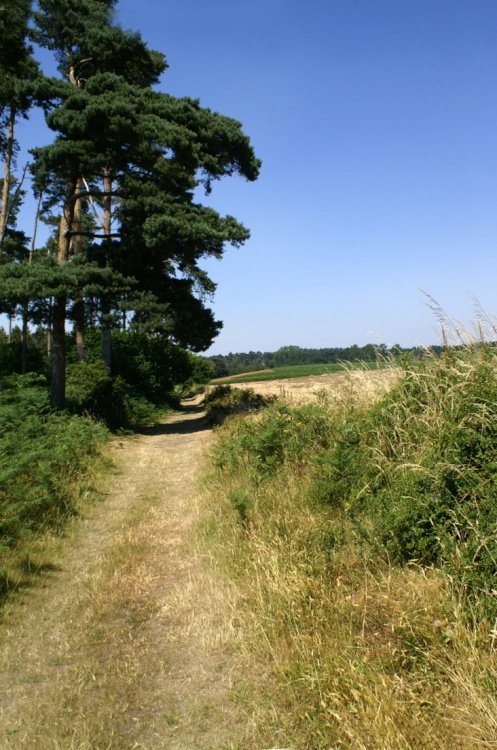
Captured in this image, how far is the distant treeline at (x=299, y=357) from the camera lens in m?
7.79

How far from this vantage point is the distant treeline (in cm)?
779

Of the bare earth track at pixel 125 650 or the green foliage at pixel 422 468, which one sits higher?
the green foliage at pixel 422 468

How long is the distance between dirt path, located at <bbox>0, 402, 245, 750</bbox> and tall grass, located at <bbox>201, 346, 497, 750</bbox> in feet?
0.94

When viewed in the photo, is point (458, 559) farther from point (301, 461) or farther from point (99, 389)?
point (99, 389)

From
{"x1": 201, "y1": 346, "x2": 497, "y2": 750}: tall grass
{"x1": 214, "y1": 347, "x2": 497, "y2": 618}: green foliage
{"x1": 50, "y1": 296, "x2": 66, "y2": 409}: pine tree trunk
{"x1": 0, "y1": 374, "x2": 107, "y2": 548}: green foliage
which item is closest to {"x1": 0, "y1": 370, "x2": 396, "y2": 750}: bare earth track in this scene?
{"x1": 201, "y1": 346, "x2": 497, "y2": 750}: tall grass

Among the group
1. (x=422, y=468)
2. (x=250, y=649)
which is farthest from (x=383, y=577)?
(x=250, y=649)

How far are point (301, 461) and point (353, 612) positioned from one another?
353 centimetres

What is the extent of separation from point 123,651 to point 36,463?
192 inches

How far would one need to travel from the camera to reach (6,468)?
267 inches

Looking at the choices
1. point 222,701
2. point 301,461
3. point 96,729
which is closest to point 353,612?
point 222,701

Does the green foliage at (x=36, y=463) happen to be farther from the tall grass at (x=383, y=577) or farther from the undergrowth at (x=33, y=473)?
the tall grass at (x=383, y=577)

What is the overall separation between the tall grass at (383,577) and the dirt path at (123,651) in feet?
0.94

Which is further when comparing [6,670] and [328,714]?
[6,670]

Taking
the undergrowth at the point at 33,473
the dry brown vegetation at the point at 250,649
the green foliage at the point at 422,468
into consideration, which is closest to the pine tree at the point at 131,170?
the undergrowth at the point at 33,473
